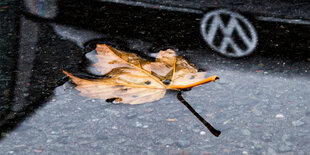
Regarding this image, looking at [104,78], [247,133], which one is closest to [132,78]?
[104,78]

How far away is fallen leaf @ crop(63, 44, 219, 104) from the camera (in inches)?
70.6

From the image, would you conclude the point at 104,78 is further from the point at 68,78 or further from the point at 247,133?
the point at 247,133

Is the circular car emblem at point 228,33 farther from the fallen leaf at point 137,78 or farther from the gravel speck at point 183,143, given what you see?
the gravel speck at point 183,143

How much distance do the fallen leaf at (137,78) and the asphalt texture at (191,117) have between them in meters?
0.04

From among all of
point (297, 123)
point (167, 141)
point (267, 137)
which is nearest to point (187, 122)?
point (167, 141)

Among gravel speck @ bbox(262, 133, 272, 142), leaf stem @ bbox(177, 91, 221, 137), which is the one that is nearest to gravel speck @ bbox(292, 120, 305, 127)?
gravel speck @ bbox(262, 133, 272, 142)

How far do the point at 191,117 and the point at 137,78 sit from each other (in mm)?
331

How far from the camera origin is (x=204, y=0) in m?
2.62

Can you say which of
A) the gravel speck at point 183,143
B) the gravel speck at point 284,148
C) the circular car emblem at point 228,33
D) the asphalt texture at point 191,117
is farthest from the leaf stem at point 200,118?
the circular car emblem at point 228,33

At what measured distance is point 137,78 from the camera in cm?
186

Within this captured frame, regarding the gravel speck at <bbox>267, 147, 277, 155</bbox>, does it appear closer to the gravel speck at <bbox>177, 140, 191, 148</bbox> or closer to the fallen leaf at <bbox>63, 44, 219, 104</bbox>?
the gravel speck at <bbox>177, 140, 191, 148</bbox>

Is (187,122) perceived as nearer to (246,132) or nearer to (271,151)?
(246,132)

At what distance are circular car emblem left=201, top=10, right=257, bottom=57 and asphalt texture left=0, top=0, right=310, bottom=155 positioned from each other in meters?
0.10

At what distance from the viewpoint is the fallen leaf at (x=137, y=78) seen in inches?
70.6
